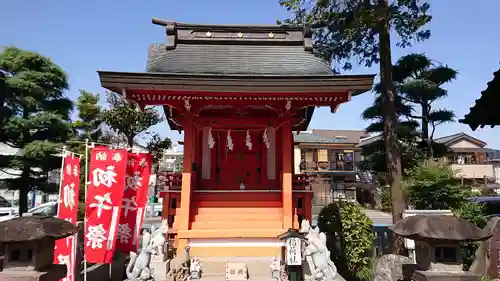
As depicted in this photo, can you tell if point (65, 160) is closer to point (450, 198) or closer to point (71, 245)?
point (71, 245)

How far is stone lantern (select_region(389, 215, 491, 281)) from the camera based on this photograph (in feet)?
16.8

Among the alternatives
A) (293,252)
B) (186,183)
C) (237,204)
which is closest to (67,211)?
(186,183)

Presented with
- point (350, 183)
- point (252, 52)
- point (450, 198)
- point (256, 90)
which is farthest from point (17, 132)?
point (350, 183)

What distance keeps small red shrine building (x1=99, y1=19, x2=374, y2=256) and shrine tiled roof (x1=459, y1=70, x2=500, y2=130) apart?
8.04 ft

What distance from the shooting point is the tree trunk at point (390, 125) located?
10219 millimetres

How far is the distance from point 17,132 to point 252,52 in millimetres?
11530

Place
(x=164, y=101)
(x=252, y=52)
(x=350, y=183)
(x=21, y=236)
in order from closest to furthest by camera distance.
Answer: (x=21, y=236)
(x=164, y=101)
(x=252, y=52)
(x=350, y=183)

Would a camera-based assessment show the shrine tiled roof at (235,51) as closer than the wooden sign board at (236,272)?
No

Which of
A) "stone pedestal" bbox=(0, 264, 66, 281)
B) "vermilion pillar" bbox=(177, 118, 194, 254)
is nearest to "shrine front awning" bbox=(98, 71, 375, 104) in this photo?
"vermilion pillar" bbox=(177, 118, 194, 254)

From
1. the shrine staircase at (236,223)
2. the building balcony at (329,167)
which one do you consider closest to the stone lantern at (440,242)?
the shrine staircase at (236,223)

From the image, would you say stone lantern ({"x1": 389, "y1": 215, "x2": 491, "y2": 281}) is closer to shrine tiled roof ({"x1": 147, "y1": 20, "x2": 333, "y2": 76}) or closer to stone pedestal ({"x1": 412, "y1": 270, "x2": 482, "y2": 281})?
stone pedestal ({"x1": 412, "y1": 270, "x2": 482, "y2": 281})

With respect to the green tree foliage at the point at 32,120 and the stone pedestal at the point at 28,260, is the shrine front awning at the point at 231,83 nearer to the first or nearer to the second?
the stone pedestal at the point at 28,260

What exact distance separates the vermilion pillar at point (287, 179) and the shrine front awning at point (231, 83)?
1.54m

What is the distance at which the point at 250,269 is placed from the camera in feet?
27.9
